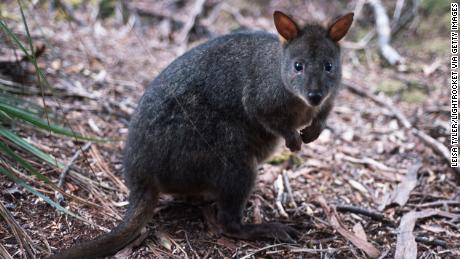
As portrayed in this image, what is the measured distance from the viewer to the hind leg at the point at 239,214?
377 cm

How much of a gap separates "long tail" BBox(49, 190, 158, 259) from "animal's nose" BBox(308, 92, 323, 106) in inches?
55.4

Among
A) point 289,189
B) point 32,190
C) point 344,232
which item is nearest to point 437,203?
point 344,232

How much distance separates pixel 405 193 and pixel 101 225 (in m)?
2.79

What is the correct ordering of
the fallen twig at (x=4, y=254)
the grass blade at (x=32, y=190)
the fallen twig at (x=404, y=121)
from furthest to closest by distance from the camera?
the fallen twig at (x=404, y=121), the grass blade at (x=32, y=190), the fallen twig at (x=4, y=254)

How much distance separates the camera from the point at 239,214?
12.6 feet

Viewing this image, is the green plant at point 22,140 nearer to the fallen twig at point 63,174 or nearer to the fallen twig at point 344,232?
the fallen twig at point 63,174

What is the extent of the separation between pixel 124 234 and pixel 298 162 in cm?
228

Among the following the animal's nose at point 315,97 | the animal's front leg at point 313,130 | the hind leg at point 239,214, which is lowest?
the hind leg at point 239,214

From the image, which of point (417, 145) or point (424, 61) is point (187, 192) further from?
point (424, 61)

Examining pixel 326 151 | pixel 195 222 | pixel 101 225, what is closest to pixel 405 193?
pixel 326 151

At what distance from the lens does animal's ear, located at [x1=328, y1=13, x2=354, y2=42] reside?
148 inches

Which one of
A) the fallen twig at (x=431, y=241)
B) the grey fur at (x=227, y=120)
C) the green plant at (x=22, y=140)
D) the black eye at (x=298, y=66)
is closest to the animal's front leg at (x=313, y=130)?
the grey fur at (x=227, y=120)

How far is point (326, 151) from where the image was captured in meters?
5.39

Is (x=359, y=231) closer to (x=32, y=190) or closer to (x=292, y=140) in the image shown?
(x=292, y=140)
